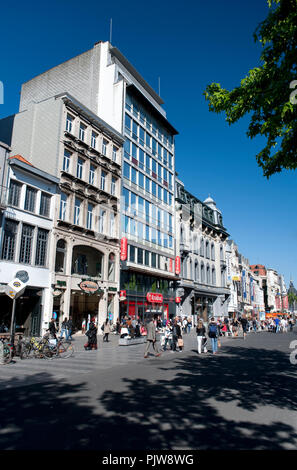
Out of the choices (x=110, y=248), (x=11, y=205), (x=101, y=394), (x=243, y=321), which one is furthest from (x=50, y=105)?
(x=101, y=394)

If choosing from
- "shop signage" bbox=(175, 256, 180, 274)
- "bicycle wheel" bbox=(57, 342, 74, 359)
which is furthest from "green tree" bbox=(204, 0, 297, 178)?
"shop signage" bbox=(175, 256, 180, 274)

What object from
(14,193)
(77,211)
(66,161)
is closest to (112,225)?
(77,211)

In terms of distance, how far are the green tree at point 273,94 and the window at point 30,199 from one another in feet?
57.4

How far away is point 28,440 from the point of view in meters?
4.98

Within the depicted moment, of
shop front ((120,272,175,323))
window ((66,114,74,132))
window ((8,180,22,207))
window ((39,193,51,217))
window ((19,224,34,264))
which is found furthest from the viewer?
shop front ((120,272,175,323))

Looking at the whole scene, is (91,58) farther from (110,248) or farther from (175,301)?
(175,301)

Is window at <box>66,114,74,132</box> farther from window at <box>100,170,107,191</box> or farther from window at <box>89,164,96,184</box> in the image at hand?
window at <box>100,170,107,191</box>

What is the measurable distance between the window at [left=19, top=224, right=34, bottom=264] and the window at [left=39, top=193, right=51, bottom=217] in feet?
5.62

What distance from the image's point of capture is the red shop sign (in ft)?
120

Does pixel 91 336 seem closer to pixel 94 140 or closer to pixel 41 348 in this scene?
pixel 41 348

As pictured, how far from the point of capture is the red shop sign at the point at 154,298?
36.6 metres

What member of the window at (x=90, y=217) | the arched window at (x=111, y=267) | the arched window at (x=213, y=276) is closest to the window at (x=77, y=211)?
the window at (x=90, y=217)

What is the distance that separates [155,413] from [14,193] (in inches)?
778
